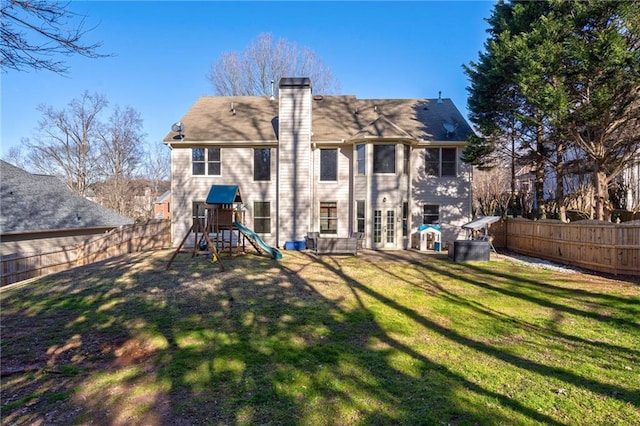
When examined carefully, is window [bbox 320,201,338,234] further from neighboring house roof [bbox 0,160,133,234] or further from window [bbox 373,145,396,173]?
neighboring house roof [bbox 0,160,133,234]

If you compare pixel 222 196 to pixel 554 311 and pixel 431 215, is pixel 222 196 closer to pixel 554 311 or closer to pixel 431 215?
pixel 431 215

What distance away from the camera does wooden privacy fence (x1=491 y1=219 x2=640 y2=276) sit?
1002cm

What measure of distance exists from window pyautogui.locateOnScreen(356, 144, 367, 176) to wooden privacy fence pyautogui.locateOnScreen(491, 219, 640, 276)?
7638 millimetres

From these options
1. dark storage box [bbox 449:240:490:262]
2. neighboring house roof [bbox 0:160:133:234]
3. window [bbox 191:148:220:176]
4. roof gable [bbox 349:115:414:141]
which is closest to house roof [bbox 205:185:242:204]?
window [bbox 191:148:220:176]

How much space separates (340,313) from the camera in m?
6.95

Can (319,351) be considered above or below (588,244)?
below

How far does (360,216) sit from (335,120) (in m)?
5.84

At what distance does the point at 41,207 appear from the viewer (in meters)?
17.5

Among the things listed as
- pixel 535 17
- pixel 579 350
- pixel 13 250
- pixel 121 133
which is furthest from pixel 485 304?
pixel 121 133

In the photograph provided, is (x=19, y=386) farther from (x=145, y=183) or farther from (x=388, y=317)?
(x=145, y=183)

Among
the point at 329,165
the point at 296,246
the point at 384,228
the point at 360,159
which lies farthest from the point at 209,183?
the point at 384,228

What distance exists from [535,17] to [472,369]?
14619mm

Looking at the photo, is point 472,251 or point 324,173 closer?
point 472,251

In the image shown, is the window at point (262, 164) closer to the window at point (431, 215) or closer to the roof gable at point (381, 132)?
the roof gable at point (381, 132)
